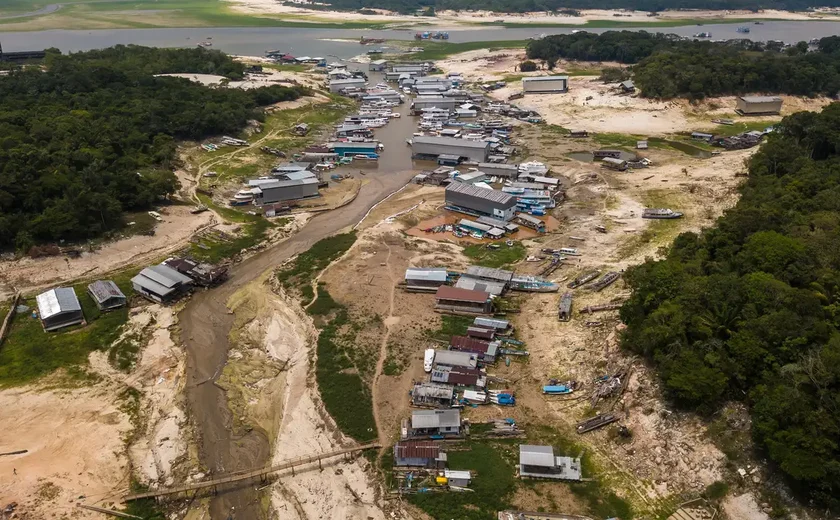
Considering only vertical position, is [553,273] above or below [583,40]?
below

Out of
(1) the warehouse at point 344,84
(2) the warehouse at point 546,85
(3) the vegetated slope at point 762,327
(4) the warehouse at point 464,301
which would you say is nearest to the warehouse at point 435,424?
(3) the vegetated slope at point 762,327

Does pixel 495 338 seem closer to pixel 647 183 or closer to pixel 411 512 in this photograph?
pixel 411 512

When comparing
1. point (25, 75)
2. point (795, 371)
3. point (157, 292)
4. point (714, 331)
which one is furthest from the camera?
point (25, 75)

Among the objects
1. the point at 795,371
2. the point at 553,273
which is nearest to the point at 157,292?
the point at 553,273

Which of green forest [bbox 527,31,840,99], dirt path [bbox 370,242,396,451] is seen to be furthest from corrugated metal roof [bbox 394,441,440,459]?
green forest [bbox 527,31,840,99]

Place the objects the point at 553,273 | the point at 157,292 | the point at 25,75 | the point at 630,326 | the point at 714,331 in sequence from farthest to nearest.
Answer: the point at 25,75, the point at 553,273, the point at 157,292, the point at 630,326, the point at 714,331

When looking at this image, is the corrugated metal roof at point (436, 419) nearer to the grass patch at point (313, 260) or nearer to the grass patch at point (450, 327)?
the grass patch at point (450, 327)
